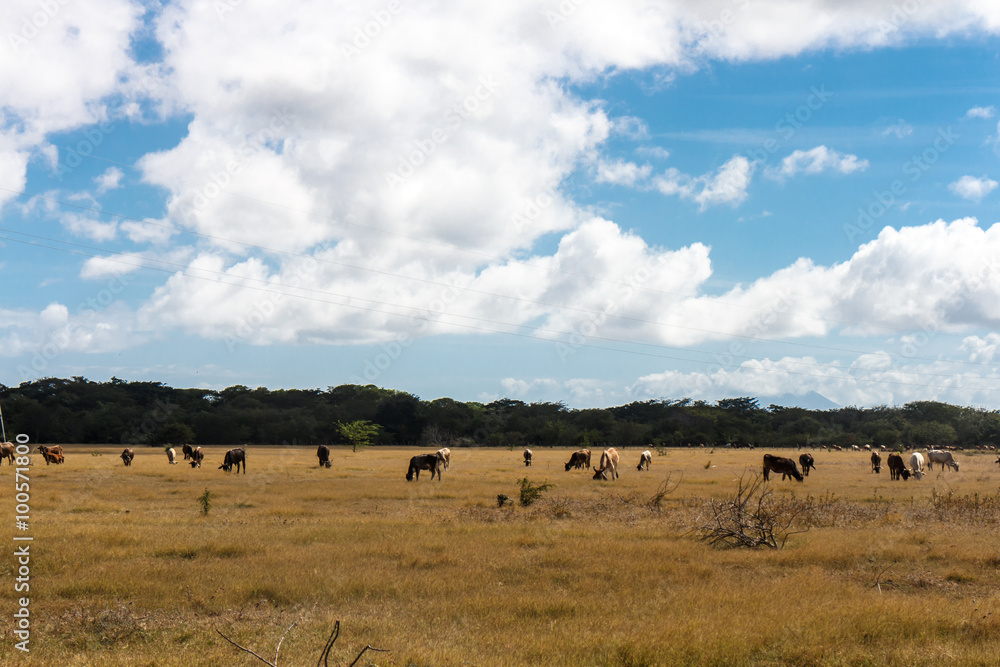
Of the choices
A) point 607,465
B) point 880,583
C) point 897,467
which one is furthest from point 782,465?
point 880,583

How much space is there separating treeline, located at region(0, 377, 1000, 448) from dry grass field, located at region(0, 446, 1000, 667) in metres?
58.1

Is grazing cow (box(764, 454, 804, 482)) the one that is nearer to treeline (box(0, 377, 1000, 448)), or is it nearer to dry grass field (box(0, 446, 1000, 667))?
dry grass field (box(0, 446, 1000, 667))

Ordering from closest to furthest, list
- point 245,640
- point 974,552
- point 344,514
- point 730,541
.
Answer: point 245,640 < point 974,552 < point 730,541 < point 344,514

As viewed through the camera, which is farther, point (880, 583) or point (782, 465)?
point (782, 465)

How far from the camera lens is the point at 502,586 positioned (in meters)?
9.92

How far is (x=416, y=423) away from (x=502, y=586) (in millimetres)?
77496

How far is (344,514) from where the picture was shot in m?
17.7

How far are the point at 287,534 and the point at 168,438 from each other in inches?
2491

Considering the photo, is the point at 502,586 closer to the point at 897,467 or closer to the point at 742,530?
the point at 742,530

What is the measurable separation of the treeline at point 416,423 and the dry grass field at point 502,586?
191 ft

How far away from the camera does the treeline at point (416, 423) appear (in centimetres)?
7594

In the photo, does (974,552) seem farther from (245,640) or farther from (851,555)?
(245,640)

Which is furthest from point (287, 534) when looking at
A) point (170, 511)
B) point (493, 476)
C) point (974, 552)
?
point (493, 476)

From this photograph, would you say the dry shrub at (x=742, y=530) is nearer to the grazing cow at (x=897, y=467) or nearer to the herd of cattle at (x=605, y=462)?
the herd of cattle at (x=605, y=462)
